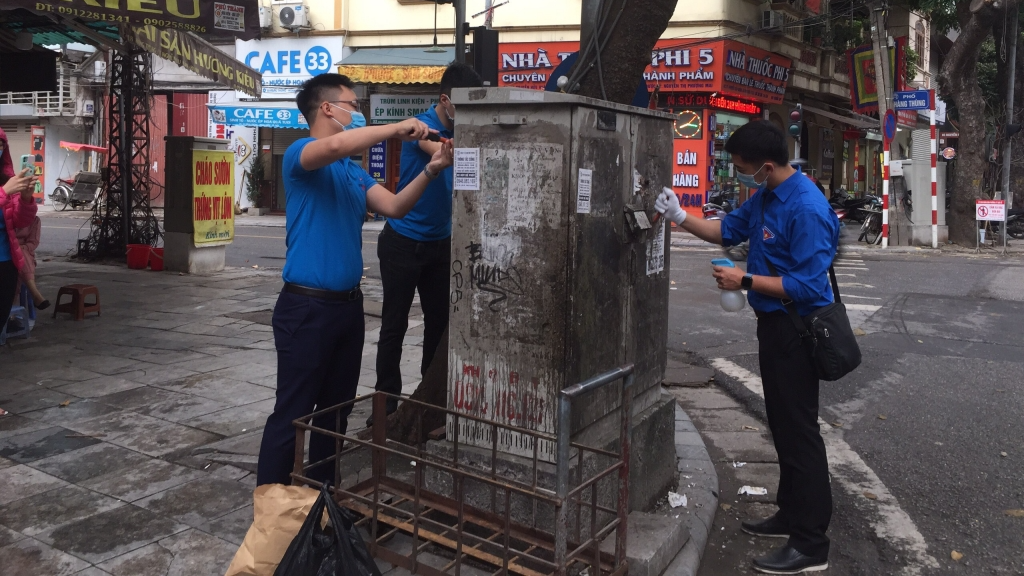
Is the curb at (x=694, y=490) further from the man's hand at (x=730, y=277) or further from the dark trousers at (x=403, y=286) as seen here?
the dark trousers at (x=403, y=286)

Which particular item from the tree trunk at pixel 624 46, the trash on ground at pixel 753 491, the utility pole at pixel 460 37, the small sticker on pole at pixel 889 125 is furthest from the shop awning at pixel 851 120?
the trash on ground at pixel 753 491

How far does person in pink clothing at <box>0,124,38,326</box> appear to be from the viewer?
5480 mm

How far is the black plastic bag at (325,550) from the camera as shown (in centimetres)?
252

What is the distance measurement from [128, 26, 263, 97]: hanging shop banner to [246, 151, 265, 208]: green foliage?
16.4 m

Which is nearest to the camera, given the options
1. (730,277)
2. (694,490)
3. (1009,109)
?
(730,277)

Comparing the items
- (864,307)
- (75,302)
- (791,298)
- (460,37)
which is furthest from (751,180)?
(75,302)

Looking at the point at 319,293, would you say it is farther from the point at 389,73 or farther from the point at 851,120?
the point at 851,120

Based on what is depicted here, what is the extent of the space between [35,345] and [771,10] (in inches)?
828

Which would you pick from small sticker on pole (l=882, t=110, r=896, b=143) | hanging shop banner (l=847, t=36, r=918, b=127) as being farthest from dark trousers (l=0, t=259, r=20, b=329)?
hanging shop banner (l=847, t=36, r=918, b=127)

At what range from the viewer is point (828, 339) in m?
3.38

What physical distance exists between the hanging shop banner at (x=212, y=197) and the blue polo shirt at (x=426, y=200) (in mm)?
7600

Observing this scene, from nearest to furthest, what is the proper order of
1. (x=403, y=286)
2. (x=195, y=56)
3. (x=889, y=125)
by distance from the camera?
(x=403, y=286) < (x=195, y=56) < (x=889, y=125)

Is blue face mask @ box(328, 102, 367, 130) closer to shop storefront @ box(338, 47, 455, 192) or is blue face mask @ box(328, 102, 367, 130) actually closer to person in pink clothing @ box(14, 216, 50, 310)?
person in pink clothing @ box(14, 216, 50, 310)

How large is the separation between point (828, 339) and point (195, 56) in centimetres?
808
